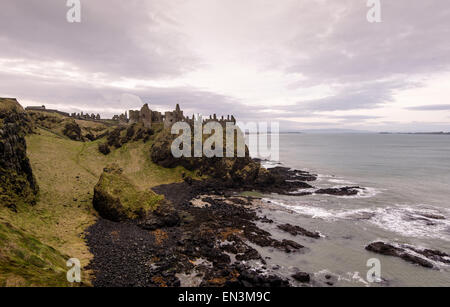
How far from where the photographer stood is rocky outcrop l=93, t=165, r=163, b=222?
30.0m

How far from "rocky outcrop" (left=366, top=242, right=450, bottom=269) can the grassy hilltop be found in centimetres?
3320

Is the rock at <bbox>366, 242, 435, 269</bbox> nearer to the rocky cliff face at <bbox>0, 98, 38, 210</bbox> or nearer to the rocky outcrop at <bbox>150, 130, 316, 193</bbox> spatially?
the rocky outcrop at <bbox>150, 130, 316, 193</bbox>

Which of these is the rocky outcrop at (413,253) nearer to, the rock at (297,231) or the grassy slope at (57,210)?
the rock at (297,231)

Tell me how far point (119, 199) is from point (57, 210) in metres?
7.28

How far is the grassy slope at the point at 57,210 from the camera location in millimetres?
12938

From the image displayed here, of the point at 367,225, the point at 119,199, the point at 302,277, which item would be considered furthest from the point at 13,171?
the point at 367,225

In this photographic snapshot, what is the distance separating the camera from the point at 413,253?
1101 inches

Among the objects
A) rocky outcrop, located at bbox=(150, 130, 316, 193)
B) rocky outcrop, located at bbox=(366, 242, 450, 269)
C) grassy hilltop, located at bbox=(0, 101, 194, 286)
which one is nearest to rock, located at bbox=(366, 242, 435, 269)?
rocky outcrop, located at bbox=(366, 242, 450, 269)

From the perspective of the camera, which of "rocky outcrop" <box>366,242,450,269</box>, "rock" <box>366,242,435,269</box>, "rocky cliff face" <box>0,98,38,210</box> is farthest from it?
"rocky outcrop" <box>366,242,450,269</box>

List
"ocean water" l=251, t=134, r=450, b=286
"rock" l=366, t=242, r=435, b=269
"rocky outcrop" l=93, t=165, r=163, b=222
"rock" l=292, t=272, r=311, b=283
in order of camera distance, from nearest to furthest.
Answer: "rock" l=292, t=272, r=311, b=283 → "ocean water" l=251, t=134, r=450, b=286 → "rock" l=366, t=242, r=435, b=269 → "rocky outcrop" l=93, t=165, r=163, b=222

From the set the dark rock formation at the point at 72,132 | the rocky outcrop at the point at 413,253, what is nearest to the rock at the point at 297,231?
the rocky outcrop at the point at 413,253

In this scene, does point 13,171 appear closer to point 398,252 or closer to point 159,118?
point 398,252

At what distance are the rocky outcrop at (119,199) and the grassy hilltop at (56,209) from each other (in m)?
1.67
